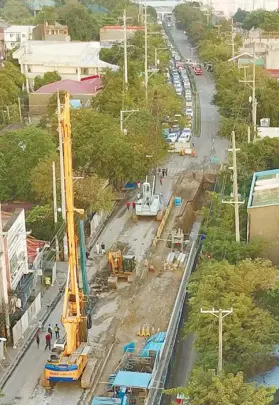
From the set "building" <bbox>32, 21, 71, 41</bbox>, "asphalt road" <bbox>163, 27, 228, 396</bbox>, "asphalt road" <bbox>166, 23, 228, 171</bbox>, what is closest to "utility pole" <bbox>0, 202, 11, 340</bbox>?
"asphalt road" <bbox>163, 27, 228, 396</bbox>

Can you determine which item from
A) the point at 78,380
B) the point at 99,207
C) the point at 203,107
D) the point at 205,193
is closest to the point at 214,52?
the point at 203,107

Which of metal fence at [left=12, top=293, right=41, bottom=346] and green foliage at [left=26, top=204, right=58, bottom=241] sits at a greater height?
green foliage at [left=26, top=204, right=58, bottom=241]

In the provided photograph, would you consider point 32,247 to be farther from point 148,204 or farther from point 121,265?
point 148,204

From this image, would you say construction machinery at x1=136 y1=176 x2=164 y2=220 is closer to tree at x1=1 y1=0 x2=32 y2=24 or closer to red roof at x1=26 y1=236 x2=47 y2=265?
red roof at x1=26 y1=236 x2=47 y2=265

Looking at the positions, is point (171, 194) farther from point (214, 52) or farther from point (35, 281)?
point (214, 52)

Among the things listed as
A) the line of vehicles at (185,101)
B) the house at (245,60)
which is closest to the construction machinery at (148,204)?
the line of vehicles at (185,101)

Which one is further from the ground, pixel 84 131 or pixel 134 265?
pixel 84 131

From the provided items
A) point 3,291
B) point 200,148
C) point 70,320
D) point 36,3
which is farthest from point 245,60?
point 36,3
